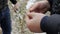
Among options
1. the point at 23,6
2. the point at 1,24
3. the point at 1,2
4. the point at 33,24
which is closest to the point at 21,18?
the point at 23,6

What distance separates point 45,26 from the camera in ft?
2.52

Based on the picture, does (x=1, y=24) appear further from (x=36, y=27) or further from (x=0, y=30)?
(x=36, y=27)

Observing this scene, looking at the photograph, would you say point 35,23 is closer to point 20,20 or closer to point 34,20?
point 34,20

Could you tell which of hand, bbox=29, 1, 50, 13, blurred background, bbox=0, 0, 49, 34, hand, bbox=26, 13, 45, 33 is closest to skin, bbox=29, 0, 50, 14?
hand, bbox=29, 1, 50, 13

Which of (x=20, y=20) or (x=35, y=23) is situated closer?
(x=35, y=23)

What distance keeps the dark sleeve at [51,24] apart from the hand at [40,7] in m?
0.20

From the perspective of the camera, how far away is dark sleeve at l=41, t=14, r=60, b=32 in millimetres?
740

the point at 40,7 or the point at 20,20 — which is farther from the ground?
the point at 40,7

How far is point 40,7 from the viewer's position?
40.8 inches

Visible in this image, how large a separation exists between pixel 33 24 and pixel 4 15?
4.13ft

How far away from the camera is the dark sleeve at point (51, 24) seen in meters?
0.74

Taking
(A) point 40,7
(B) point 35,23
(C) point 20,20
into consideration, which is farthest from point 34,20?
(C) point 20,20

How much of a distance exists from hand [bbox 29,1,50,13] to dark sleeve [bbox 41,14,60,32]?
7.9 inches

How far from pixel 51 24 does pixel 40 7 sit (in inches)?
11.8
